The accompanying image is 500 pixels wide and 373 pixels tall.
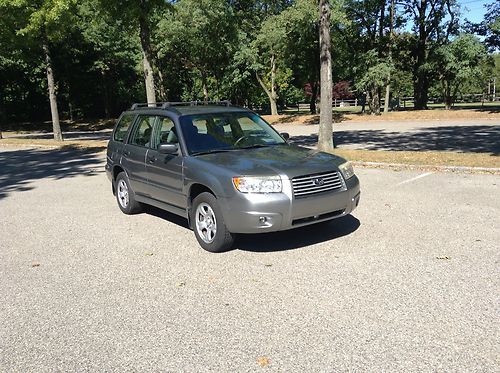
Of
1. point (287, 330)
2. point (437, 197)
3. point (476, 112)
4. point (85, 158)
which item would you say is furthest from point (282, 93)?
point (287, 330)

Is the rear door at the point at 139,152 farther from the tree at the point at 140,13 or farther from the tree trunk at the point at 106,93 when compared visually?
the tree trunk at the point at 106,93

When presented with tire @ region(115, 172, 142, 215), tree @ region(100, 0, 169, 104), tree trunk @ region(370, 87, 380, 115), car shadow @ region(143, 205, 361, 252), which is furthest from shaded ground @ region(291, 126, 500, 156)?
tree trunk @ region(370, 87, 380, 115)

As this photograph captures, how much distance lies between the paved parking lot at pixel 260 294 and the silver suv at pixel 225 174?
1.35 feet

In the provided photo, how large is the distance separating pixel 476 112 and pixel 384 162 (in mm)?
21811

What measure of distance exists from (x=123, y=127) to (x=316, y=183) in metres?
3.77

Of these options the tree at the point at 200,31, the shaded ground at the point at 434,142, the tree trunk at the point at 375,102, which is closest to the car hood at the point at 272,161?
the shaded ground at the point at 434,142

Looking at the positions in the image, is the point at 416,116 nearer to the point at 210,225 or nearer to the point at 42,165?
the point at 42,165

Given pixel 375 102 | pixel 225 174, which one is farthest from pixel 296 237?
pixel 375 102

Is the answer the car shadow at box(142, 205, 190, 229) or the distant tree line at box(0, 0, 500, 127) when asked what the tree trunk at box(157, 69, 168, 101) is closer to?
the distant tree line at box(0, 0, 500, 127)

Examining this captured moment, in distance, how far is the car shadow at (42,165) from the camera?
1136 centimetres

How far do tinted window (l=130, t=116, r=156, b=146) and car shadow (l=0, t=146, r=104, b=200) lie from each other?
420 cm

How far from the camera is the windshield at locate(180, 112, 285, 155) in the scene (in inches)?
236

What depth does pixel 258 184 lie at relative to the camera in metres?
5.02

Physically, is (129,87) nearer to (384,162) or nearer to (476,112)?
(476,112)
